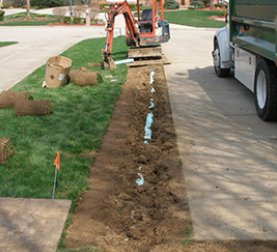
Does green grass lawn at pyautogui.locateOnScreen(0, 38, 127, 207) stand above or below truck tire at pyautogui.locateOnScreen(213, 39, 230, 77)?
below

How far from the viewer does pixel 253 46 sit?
843 cm

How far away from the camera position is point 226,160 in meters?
6.38

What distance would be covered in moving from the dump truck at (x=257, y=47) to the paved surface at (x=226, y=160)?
0.40 meters

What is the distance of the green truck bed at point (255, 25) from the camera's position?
7.32m

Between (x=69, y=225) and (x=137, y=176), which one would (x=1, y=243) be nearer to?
(x=69, y=225)

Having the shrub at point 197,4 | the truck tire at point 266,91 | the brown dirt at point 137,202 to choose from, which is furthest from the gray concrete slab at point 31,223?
the shrub at point 197,4

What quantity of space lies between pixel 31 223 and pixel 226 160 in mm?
2821

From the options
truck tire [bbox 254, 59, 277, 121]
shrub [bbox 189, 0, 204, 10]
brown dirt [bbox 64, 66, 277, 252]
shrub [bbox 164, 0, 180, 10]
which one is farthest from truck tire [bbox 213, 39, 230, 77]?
shrub [bbox 164, 0, 180, 10]

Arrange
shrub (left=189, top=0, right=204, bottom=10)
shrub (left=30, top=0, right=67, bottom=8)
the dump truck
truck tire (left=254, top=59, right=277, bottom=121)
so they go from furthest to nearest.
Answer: shrub (left=30, top=0, right=67, bottom=8)
shrub (left=189, top=0, right=204, bottom=10)
truck tire (left=254, top=59, right=277, bottom=121)
the dump truck

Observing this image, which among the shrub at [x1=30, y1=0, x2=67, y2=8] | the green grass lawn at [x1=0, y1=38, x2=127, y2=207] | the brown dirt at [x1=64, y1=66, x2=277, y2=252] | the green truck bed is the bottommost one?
the brown dirt at [x1=64, y1=66, x2=277, y2=252]

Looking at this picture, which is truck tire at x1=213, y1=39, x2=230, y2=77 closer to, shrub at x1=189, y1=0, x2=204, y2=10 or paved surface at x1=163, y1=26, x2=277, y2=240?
paved surface at x1=163, y1=26, x2=277, y2=240

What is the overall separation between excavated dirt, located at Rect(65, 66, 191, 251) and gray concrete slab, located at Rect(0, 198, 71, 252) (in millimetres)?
155

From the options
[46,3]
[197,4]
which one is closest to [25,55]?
[197,4]

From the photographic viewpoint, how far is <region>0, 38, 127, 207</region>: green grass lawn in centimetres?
562
